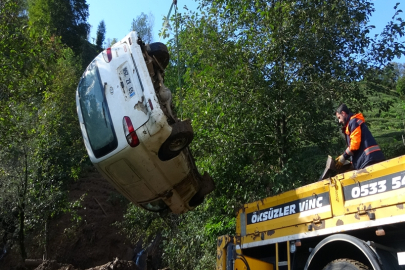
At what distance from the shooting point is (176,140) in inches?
218

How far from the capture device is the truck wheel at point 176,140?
5.43 m

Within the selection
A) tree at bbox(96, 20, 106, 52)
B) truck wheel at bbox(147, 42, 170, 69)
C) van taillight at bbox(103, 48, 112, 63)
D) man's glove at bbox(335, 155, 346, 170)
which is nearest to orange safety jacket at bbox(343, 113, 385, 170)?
man's glove at bbox(335, 155, 346, 170)

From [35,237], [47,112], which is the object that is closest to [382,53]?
[47,112]

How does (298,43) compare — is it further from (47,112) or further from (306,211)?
(47,112)

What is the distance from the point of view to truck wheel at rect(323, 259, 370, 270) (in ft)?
13.4

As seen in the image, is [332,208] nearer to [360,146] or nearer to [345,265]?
[345,265]

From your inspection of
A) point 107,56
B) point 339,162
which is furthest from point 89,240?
point 339,162

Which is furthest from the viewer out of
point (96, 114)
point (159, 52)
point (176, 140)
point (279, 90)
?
point (279, 90)

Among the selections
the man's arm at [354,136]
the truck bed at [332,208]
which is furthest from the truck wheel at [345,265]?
the man's arm at [354,136]

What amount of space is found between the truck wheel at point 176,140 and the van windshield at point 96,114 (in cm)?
62

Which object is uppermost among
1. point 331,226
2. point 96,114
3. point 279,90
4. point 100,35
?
point 100,35

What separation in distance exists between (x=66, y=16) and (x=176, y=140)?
157 ft

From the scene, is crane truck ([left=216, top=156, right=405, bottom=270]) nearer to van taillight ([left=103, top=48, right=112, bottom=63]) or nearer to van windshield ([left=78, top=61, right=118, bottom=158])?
van windshield ([left=78, top=61, right=118, bottom=158])

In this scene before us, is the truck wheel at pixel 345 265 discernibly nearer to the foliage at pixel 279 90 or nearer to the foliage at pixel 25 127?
the foliage at pixel 279 90
